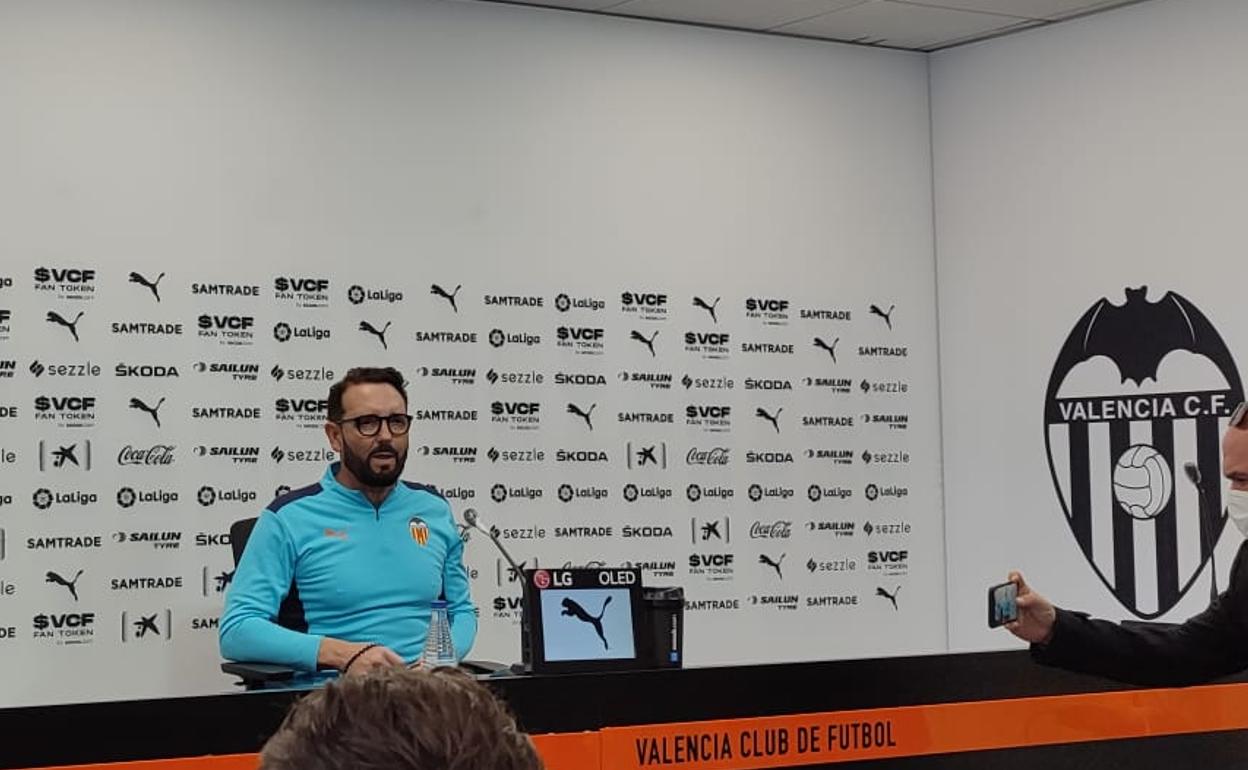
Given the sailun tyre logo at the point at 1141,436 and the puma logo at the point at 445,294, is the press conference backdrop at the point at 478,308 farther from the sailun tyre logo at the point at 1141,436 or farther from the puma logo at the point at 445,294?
the sailun tyre logo at the point at 1141,436

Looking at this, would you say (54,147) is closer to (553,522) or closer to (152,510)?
(152,510)

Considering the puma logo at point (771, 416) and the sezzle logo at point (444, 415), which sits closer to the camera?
the sezzle logo at point (444, 415)

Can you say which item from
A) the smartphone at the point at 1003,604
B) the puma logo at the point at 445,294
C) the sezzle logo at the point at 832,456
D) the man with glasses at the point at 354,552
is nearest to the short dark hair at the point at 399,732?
the smartphone at the point at 1003,604

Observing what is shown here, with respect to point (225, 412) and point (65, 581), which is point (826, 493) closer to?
point (225, 412)

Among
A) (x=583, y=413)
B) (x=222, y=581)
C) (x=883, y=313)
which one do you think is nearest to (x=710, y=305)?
(x=583, y=413)

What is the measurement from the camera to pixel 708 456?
6.63 m

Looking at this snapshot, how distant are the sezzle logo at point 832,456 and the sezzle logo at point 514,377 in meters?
1.16

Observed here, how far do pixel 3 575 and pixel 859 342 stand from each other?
3.23m

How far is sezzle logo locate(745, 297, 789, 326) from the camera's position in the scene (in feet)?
22.2

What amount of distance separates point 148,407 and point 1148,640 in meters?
3.31

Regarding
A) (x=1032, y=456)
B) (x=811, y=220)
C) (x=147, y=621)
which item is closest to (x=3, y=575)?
(x=147, y=621)

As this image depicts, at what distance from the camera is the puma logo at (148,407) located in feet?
18.2

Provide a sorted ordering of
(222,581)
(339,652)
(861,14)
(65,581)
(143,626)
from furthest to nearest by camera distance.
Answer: (861,14)
(222,581)
(143,626)
(65,581)
(339,652)

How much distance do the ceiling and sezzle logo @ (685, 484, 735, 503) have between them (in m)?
1.67
